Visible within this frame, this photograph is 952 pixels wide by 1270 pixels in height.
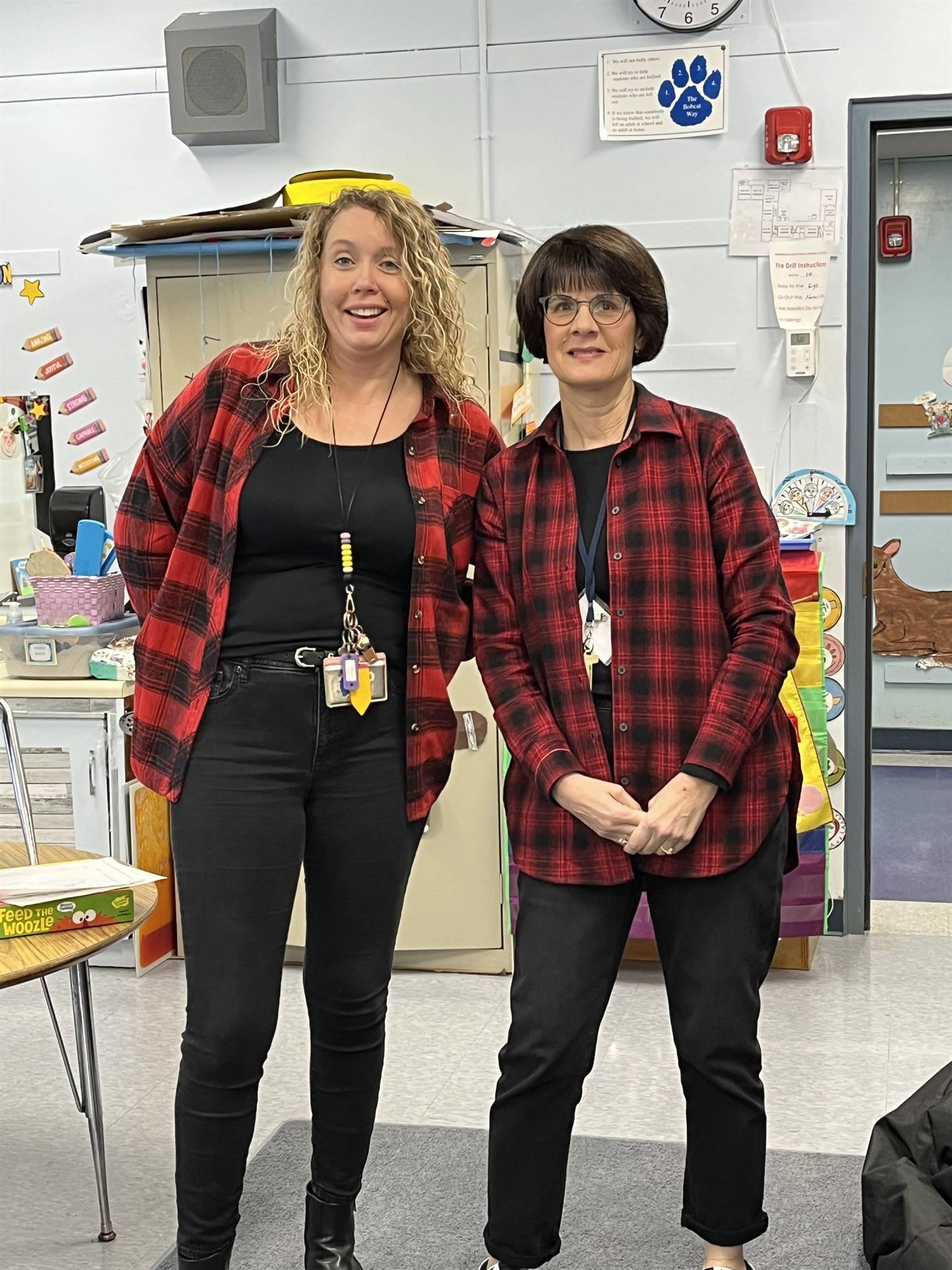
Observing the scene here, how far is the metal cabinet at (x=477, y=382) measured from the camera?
10.8 feet

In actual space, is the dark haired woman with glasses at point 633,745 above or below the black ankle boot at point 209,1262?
above

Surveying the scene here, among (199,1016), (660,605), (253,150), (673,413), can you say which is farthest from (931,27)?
(199,1016)

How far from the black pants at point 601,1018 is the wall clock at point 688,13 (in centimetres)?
232

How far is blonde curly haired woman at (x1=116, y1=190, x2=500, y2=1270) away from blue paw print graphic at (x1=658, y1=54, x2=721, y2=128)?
173 cm

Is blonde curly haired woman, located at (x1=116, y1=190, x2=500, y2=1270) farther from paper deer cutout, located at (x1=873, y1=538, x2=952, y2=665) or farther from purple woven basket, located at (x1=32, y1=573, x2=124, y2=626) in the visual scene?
paper deer cutout, located at (x1=873, y1=538, x2=952, y2=665)

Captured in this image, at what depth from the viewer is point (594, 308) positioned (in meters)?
1.84

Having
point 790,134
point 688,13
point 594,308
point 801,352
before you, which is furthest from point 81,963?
point 688,13

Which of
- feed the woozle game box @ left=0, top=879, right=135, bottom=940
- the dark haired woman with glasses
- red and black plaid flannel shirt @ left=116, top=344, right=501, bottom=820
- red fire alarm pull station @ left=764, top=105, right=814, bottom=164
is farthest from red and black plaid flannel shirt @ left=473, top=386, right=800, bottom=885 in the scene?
red fire alarm pull station @ left=764, top=105, right=814, bottom=164

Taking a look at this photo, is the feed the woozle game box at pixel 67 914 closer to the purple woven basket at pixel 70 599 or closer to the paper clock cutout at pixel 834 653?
the purple woven basket at pixel 70 599

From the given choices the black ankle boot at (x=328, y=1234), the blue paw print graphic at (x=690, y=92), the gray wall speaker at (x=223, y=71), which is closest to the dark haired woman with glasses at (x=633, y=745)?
the black ankle boot at (x=328, y=1234)

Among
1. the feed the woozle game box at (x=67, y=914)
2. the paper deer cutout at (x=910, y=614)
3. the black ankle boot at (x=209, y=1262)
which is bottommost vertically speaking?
the black ankle boot at (x=209, y=1262)

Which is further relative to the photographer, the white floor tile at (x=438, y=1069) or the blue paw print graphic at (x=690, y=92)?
the blue paw print graphic at (x=690, y=92)

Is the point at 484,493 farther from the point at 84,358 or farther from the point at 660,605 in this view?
the point at 84,358

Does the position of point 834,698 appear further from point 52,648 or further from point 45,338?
point 45,338
